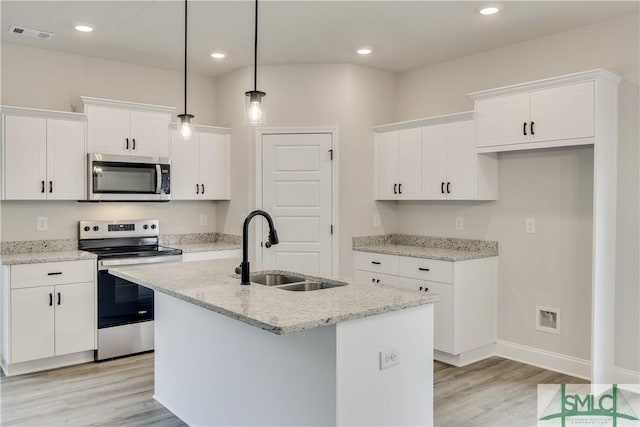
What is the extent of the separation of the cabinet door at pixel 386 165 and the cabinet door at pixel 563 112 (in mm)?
1433

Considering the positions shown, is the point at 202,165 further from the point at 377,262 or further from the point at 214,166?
the point at 377,262

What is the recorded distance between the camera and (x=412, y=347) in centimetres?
231

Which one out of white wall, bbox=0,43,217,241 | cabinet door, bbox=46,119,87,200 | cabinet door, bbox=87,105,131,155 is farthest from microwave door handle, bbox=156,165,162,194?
cabinet door, bbox=46,119,87,200

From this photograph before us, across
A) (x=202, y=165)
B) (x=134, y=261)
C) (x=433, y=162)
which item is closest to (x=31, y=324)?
(x=134, y=261)

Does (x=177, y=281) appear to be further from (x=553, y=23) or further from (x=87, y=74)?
(x=553, y=23)

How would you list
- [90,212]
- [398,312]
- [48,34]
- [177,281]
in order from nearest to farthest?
[398,312], [177,281], [48,34], [90,212]

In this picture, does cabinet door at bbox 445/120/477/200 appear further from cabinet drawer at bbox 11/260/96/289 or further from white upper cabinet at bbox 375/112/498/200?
cabinet drawer at bbox 11/260/96/289

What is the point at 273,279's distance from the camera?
304 cm

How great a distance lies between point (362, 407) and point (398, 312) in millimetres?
435

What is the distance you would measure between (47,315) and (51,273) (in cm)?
33

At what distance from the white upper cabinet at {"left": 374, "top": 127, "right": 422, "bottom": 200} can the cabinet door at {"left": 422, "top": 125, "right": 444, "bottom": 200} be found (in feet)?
0.19

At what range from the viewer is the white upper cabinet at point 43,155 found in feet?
12.9

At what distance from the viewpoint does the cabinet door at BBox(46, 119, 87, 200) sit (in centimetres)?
411

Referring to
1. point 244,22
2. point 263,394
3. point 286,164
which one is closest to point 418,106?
point 286,164
